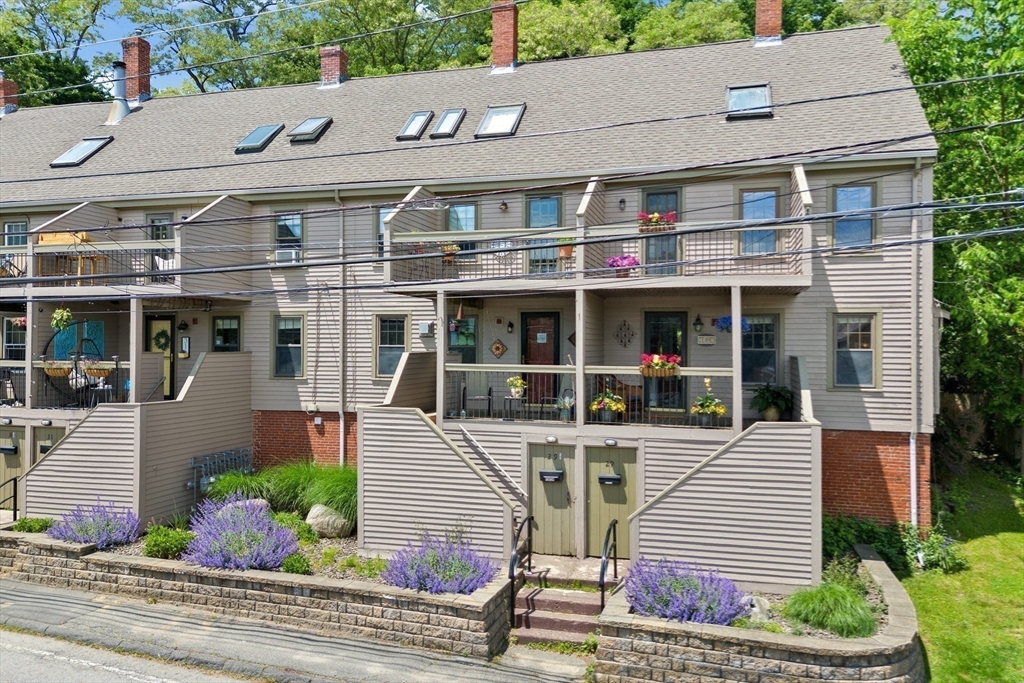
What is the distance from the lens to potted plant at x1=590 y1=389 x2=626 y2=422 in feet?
37.3

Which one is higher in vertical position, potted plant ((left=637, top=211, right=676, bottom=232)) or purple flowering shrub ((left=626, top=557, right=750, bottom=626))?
potted plant ((left=637, top=211, right=676, bottom=232))

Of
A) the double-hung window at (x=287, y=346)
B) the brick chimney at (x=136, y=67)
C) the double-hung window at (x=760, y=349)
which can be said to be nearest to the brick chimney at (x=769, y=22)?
the double-hung window at (x=760, y=349)

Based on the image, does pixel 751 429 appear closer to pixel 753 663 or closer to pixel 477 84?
pixel 753 663

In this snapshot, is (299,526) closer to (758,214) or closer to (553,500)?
(553,500)

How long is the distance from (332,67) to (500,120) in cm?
725

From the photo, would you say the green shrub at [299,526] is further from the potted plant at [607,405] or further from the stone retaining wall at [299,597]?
the potted plant at [607,405]

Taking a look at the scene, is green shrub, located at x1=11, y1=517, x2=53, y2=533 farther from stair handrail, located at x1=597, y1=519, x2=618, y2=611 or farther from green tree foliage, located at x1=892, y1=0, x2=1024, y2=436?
green tree foliage, located at x1=892, y1=0, x2=1024, y2=436

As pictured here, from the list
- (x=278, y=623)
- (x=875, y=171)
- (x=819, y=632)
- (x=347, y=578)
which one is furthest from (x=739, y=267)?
(x=278, y=623)

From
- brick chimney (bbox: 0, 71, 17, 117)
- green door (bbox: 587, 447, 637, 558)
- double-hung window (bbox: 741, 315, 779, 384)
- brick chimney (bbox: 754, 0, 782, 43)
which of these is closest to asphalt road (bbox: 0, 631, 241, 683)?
green door (bbox: 587, 447, 637, 558)

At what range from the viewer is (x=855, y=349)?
12.2 metres

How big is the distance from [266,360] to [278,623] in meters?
7.17

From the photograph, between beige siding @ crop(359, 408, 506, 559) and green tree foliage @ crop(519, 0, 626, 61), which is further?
green tree foliage @ crop(519, 0, 626, 61)

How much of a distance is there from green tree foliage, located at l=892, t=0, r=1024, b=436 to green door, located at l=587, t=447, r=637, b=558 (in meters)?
7.71

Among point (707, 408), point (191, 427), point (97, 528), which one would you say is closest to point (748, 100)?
point (707, 408)
